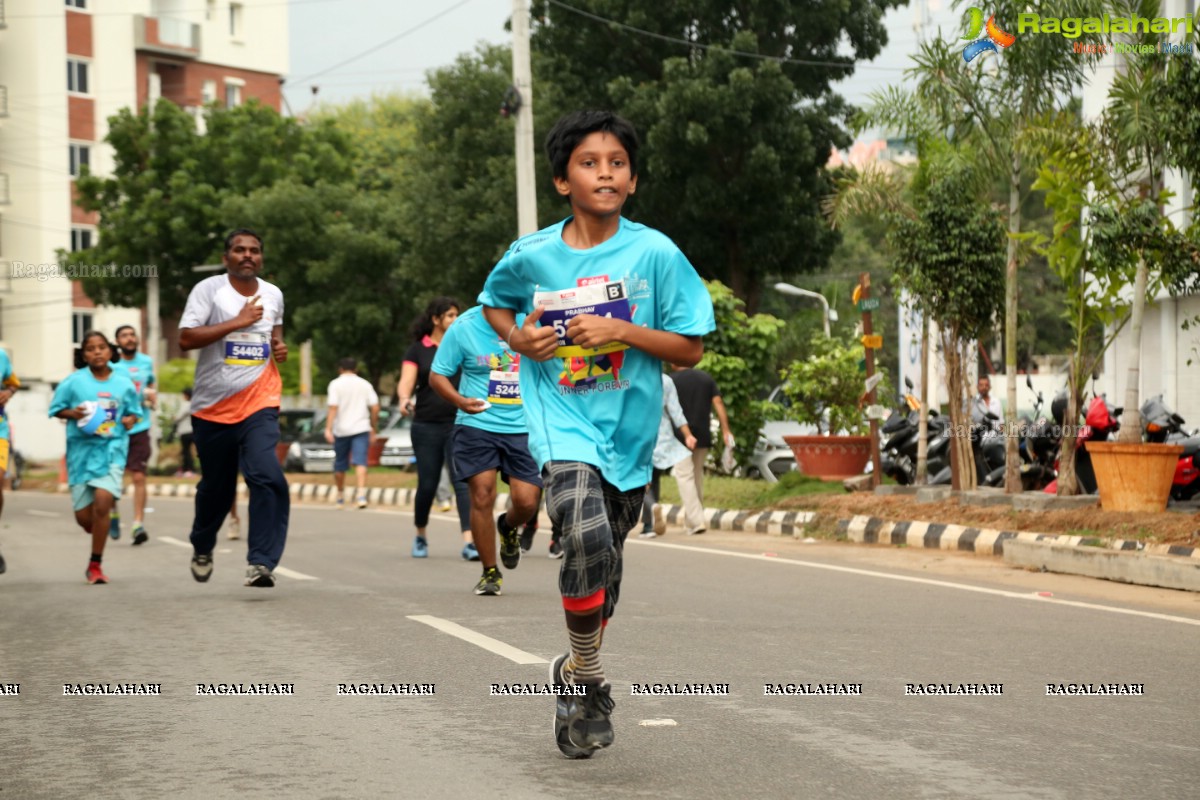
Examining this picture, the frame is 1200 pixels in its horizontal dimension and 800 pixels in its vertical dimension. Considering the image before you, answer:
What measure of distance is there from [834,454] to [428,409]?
6.96 metres

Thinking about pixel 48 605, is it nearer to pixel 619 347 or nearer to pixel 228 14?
pixel 619 347

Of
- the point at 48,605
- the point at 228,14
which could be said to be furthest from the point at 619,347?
the point at 228,14

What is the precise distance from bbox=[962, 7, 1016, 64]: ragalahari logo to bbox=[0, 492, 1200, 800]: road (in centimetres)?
533

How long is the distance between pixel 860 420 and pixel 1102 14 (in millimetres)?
6426

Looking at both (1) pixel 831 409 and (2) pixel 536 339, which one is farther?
(1) pixel 831 409

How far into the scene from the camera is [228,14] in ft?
203

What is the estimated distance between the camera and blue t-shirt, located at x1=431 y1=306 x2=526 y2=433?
10172mm

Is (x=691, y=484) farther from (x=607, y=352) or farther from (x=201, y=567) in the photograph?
(x=607, y=352)

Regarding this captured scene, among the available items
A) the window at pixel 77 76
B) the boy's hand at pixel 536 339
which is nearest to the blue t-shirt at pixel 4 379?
the boy's hand at pixel 536 339

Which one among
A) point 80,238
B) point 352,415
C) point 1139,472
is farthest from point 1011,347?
point 80,238

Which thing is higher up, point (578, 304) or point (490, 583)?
point (578, 304)

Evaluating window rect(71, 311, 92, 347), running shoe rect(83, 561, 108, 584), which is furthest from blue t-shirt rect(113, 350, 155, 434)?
window rect(71, 311, 92, 347)

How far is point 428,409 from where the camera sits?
1248cm

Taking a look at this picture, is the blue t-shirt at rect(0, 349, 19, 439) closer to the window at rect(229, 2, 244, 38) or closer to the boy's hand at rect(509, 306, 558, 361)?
the boy's hand at rect(509, 306, 558, 361)
